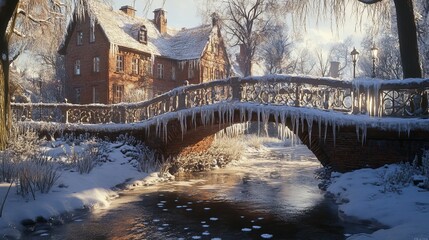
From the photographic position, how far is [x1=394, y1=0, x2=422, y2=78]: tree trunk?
1213 cm

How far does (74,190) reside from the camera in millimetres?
9945

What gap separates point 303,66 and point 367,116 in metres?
48.4

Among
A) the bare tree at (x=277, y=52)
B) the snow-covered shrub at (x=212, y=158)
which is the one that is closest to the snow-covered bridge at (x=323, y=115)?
the snow-covered shrub at (x=212, y=158)

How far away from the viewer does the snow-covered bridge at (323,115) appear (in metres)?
10.3

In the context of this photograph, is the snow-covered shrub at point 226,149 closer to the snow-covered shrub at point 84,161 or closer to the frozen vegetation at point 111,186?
the frozen vegetation at point 111,186

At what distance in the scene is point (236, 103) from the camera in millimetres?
12992

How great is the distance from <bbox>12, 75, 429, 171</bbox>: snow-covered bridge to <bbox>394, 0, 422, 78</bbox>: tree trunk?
1173mm

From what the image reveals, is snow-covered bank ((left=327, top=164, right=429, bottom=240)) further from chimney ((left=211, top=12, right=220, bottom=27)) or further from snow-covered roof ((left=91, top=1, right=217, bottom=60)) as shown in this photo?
chimney ((left=211, top=12, right=220, bottom=27))

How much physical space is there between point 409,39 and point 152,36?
28694 mm

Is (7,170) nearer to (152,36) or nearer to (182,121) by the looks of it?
(182,121)

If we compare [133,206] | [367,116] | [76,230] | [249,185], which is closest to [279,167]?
[249,185]

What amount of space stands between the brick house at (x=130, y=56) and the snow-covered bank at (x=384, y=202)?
76.5 ft

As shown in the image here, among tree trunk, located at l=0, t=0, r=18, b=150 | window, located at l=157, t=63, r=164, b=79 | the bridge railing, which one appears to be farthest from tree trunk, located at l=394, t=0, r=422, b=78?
window, located at l=157, t=63, r=164, b=79

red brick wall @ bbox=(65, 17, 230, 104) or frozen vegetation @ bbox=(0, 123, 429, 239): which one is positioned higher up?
red brick wall @ bbox=(65, 17, 230, 104)
